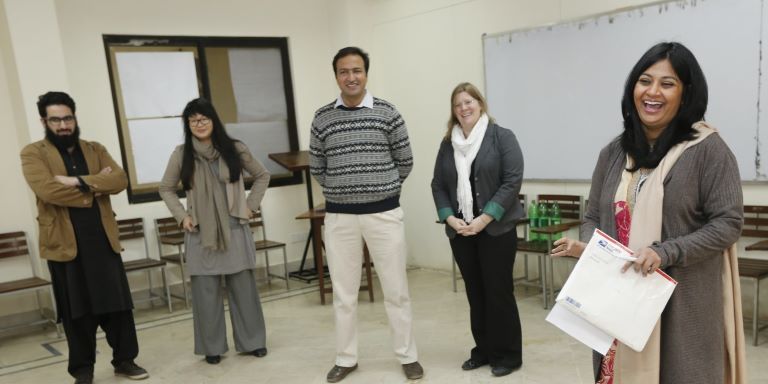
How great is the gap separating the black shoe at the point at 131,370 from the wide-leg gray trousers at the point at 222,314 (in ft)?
1.02

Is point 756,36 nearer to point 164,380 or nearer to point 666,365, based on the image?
point 666,365

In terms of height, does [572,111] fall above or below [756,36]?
below

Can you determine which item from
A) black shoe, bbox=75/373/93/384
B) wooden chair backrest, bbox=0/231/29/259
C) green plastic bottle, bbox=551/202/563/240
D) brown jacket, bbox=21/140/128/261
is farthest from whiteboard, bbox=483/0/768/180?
wooden chair backrest, bbox=0/231/29/259

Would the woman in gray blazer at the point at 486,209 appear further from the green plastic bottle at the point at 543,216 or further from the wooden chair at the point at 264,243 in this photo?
the wooden chair at the point at 264,243

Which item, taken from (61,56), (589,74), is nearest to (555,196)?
(589,74)

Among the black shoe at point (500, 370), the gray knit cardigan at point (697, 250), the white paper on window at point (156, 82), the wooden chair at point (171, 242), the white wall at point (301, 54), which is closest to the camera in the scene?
the gray knit cardigan at point (697, 250)

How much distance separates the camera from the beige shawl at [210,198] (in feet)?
10.6

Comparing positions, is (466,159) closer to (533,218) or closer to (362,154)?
(362,154)

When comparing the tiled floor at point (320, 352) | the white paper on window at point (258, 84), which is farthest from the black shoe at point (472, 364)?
the white paper on window at point (258, 84)

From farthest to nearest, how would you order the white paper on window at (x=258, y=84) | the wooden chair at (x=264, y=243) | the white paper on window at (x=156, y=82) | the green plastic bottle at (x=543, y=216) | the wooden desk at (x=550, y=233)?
the white paper on window at (x=258, y=84)
the wooden chair at (x=264, y=243)
the white paper on window at (x=156, y=82)
the green plastic bottle at (x=543, y=216)
the wooden desk at (x=550, y=233)

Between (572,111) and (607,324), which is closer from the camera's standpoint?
(607,324)

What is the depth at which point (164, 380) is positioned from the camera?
3.24 m

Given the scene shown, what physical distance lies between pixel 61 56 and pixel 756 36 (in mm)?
4551

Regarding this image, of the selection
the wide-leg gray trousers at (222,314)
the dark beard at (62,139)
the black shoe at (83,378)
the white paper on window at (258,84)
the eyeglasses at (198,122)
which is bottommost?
the black shoe at (83,378)
